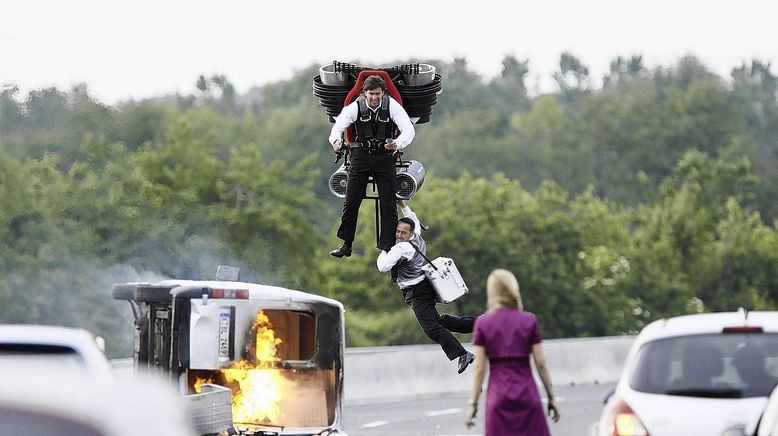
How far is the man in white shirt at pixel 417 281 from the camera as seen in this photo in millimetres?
14961

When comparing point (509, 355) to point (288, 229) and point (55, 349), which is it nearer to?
point (55, 349)

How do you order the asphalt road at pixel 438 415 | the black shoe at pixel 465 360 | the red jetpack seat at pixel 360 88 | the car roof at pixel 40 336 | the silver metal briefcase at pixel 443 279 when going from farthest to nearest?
the asphalt road at pixel 438 415, the black shoe at pixel 465 360, the silver metal briefcase at pixel 443 279, the red jetpack seat at pixel 360 88, the car roof at pixel 40 336

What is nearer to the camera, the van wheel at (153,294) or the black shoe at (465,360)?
the van wheel at (153,294)

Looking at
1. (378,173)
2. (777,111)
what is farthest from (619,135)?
(378,173)

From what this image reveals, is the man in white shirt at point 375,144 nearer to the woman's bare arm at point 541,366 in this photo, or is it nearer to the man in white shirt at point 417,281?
the man in white shirt at point 417,281

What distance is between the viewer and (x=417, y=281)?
50.4ft

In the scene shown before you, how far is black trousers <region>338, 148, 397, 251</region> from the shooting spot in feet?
49.1

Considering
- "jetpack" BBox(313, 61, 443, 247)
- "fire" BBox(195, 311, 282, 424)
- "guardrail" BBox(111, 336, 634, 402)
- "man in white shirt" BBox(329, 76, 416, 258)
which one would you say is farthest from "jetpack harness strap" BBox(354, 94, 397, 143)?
"guardrail" BBox(111, 336, 634, 402)

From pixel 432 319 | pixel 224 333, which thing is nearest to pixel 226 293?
pixel 224 333

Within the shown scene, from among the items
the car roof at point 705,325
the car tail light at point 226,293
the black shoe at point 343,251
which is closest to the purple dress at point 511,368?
the car roof at point 705,325

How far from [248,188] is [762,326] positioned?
55.9m

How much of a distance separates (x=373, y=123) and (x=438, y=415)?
9.68m

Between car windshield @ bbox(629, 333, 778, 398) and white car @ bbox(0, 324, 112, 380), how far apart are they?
3921 millimetres

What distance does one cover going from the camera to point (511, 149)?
124m
